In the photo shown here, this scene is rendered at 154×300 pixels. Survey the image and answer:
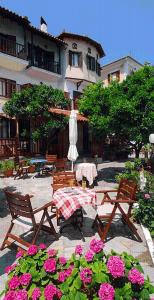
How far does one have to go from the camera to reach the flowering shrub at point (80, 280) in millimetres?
2479

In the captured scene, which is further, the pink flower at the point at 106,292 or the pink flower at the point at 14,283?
the pink flower at the point at 14,283

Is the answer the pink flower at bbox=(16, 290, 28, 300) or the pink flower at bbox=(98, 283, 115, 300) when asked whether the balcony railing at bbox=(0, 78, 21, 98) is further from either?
the pink flower at bbox=(98, 283, 115, 300)

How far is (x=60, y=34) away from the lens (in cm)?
2500

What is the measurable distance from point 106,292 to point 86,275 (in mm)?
295

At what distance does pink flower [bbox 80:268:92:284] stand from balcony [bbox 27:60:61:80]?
20.5 metres

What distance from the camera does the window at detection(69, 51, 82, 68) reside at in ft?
84.6

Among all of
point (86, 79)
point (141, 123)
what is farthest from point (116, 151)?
point (141, 123)

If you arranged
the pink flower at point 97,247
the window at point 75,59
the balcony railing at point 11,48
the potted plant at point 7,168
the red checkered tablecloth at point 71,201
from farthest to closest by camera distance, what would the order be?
1. the window at point 75,59
2. the balcony railing at point 11,48
3. the potted plant at point 7,168
4. the red checkered tablecloth at point 71,201
5. the pink flower at point 97,247

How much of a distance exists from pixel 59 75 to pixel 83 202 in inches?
800

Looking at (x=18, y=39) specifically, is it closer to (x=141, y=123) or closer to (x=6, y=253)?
(x=141, y=123)

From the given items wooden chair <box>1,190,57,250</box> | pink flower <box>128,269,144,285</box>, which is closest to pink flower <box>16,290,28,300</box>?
pink flower <box>128,269,144,285</box>

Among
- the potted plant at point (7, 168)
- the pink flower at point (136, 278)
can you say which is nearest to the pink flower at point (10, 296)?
the pink flower at point (136, 278)

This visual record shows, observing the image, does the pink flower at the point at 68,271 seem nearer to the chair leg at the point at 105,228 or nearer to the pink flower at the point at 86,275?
the pink flower at the point at 86,275

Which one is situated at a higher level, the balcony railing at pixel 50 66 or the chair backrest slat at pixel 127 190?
the balcony railing at pixel 50 66
